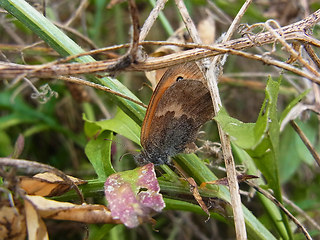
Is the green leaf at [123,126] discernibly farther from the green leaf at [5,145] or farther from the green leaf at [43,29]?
the green leaf at [5,145]

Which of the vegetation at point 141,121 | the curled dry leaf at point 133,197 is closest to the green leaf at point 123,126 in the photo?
the vegetation at point 141,121

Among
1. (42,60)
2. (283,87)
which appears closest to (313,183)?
(283,87)

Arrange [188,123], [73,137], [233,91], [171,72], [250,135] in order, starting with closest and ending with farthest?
[250,135] → [171,72] → [188,123] → [73,137] → [233,91]

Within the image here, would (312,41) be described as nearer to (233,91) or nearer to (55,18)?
(233,91)

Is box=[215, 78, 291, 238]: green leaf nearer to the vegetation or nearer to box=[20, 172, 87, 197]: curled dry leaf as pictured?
the vegetation

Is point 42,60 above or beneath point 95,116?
above

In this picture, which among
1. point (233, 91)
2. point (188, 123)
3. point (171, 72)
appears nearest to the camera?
point (171, 72)
